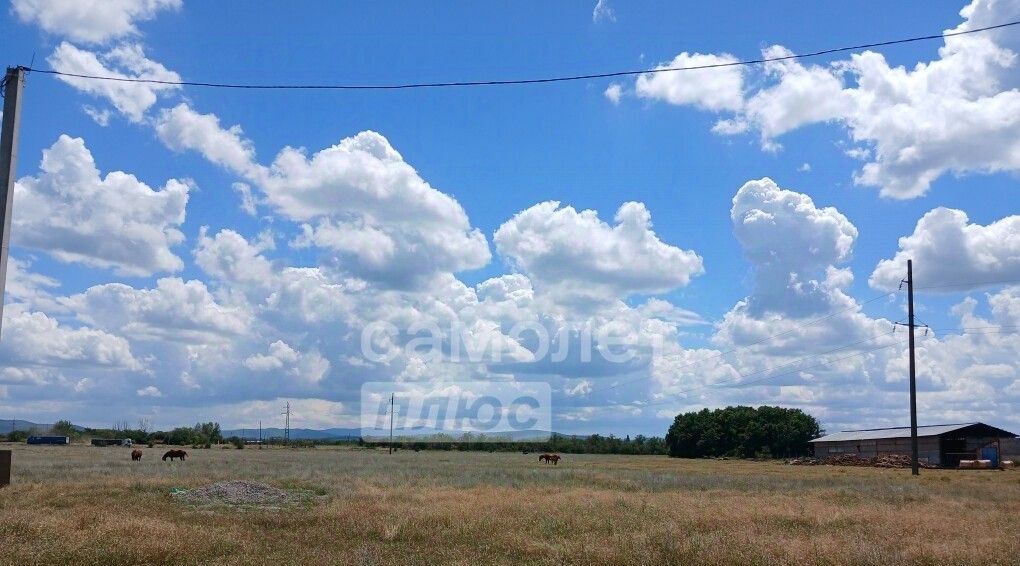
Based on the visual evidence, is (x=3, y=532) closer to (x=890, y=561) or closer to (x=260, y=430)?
(x=890, y=561)

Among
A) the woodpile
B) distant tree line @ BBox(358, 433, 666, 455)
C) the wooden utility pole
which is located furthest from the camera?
distant tree line @ BBox(358, 433, 666, 455)

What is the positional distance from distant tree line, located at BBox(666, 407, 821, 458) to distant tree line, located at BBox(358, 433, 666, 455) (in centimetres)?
2345

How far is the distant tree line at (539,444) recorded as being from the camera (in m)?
147

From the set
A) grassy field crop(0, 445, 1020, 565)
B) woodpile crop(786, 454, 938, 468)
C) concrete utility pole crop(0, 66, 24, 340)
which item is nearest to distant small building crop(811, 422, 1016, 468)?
woodpile crop(786, 454, 938, 468)

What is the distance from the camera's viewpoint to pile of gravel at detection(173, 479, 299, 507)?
76.7ft

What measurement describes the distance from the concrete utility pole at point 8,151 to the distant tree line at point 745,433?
103 m

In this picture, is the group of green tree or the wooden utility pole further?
the group of green tree

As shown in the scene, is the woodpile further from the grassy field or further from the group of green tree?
the grassy field

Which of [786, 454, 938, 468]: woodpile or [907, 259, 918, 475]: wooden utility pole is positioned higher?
[907, 259, 918, 475]: wooden utility pole

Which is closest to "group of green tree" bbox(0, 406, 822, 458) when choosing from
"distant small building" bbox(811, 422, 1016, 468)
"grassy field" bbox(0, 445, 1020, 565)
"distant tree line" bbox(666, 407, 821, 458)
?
"distant tree line" bbox(666, 407, 821, 458)

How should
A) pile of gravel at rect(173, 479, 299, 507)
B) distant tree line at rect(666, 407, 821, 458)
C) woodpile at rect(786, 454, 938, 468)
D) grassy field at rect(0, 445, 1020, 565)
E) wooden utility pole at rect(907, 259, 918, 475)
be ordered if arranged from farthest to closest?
1. distant tree line at rect(666, 407, 821, 458)
2. woodpile at rect(786, 454, 938, 468)
3. wooden utility pole at rect(907, 259, 918, 475)
4. pile of gravel at rect(173, 479, 299, 507)
5. grassy field at rect(0, 445, 1020, 565)

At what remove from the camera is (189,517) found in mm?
19359

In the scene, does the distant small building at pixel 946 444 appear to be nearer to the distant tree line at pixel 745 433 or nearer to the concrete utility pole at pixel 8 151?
the distant tree line at pixel 745 433

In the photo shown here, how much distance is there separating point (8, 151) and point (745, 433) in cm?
11087
